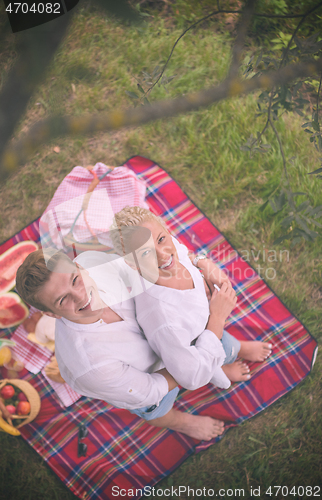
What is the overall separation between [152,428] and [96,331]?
1295 millimetres

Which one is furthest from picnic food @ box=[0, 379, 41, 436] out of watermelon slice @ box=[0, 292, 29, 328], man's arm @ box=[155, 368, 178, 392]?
man's arm @ box=[155, 368, 178, 392]

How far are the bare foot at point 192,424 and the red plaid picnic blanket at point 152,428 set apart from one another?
67mm

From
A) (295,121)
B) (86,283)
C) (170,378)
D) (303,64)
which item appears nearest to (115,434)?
(170,378)

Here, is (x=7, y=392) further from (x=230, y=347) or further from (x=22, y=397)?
(x=230, y=347)

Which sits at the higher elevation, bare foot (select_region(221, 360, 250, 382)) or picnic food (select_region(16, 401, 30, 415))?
picnic food (select_region(16, 401, 30, 415))

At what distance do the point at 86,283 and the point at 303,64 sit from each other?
1.80m

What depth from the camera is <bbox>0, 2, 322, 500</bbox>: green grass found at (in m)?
2.65

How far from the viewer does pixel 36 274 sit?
162 cm

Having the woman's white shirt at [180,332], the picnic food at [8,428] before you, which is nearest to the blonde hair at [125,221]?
the woman's white shirt at [180,332]

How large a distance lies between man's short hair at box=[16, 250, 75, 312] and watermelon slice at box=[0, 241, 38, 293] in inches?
53.7

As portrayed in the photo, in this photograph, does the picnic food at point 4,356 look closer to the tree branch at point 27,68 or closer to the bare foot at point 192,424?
the bare foot at point 192,424

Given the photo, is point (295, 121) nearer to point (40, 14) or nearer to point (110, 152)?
point (110, 152)

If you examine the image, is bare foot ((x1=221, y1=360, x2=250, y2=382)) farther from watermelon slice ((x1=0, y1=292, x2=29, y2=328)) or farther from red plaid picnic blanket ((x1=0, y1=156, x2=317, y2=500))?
watermelon slice ((x1=0, y1=292, x2=29, y2=328))

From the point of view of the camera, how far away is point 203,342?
82.0 inches
